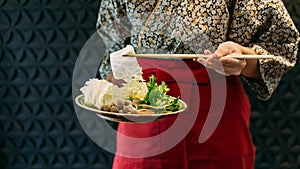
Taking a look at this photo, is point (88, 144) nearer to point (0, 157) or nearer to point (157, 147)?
point (0, 157)

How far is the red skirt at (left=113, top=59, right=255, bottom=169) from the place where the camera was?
91 cm

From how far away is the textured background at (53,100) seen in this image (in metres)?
1.38

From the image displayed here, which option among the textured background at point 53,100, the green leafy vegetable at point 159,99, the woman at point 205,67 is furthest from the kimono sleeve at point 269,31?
the textured background at point 53,100

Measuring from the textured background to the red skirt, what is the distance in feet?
1.56

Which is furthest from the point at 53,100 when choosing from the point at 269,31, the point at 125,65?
the point at 269,31

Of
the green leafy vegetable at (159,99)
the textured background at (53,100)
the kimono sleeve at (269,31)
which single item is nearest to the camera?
the green leafy vegetable at (159,99)

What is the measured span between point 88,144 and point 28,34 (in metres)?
0.39

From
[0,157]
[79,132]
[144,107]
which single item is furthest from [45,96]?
[144,107]

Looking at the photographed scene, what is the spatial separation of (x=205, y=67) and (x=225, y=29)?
0.09 metres

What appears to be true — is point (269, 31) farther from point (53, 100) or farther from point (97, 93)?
point (53, 100)

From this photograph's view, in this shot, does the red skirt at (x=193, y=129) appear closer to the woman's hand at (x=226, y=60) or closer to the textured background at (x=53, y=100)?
the woman's hand at (x=226, y=60)

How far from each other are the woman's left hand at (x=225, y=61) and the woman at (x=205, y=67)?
51mm

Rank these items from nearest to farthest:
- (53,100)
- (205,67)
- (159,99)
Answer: (159,99) < (205,67) < (53,100)

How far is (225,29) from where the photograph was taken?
0.91m
